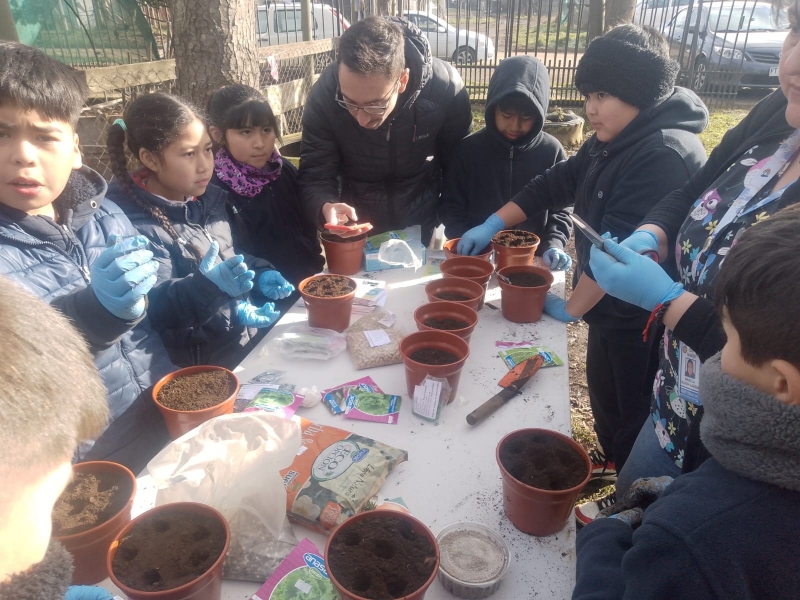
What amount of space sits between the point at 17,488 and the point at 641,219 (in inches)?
76.3

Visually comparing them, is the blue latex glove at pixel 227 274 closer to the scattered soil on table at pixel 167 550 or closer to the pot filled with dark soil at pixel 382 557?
the scattered soil on table at pixel 167 550

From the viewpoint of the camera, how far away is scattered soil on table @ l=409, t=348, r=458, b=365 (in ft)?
5.08

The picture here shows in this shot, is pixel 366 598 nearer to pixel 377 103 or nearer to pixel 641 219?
pixel 641 219

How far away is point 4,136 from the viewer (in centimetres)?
139

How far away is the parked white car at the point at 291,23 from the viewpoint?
798 cm

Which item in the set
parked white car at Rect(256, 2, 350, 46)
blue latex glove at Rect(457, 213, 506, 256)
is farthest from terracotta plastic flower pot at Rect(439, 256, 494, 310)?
parked white car at Rect(256, 2, 350, 46)

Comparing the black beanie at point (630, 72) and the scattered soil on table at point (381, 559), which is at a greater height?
the black beanie at point (630, 72)

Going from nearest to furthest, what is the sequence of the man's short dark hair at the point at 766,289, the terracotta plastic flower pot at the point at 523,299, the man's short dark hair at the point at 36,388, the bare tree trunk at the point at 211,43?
1. the man's short dark hair at the point at 36,388
2. the man's short dark hair at the point at 766,289
3. the terracotta plastic flower pot at the point at 523,299
4. the bare tree trunk at the point at 211,43

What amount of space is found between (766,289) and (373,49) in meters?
1.87

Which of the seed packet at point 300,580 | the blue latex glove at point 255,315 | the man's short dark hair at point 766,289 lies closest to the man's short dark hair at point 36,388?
the seed packet at point 300,580

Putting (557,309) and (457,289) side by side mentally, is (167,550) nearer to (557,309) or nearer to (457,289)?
(457,289)

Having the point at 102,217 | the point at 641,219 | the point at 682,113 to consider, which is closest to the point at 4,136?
the point at 102,217

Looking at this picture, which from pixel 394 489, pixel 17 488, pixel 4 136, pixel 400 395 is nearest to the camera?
pixel 17 488

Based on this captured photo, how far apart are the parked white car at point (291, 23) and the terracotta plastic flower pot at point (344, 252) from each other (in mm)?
6500
